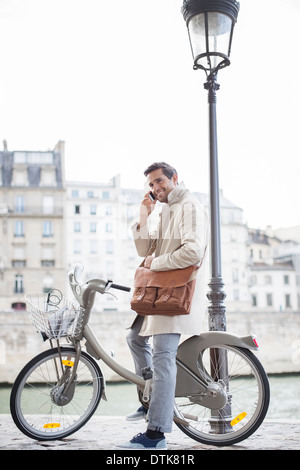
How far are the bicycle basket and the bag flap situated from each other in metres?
0.31

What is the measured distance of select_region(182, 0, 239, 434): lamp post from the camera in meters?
2.77

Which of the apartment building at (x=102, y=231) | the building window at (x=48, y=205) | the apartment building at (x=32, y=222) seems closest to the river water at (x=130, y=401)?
the apartment building at (x=32, y=222)

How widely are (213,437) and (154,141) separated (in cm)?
4056

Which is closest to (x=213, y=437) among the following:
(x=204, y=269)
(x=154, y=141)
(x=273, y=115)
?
(x=204, y=269)

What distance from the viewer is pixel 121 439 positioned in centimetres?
255

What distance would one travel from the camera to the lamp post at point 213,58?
2.77m

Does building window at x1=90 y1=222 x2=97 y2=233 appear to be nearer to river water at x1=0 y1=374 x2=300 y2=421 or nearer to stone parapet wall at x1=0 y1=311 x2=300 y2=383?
stone parapet wall at x1=0 y1=311 x2=300 y2=383

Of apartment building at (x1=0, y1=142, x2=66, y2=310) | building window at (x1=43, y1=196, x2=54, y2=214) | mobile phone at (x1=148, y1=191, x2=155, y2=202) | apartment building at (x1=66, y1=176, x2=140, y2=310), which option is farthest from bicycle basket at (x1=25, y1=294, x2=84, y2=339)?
building window at (x1=43, y1=196, x2=54, y2=214)

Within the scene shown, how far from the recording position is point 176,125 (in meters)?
40.8

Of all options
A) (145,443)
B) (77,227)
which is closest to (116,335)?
(77,227)

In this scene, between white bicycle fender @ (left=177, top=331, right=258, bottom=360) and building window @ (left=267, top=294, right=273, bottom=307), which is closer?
white bicycle fender @ (left=177, top=331, right=258, bottom=360)

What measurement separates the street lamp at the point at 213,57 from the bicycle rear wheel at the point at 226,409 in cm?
28

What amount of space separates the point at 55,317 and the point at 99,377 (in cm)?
35

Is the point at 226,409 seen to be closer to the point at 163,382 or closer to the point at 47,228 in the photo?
the point at 163,382
